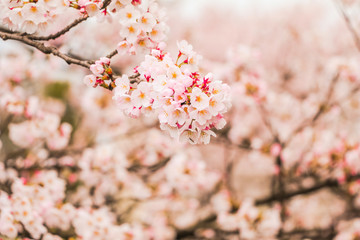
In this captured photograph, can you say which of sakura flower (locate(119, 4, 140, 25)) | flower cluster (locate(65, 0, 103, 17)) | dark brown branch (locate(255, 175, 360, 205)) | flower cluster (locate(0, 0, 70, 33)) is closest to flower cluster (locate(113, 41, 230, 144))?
sakura flower (locate(119, 4, 140, 25))

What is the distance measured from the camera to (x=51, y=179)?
315 cm

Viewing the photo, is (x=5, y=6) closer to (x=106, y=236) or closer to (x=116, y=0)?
(x=116, y=0)

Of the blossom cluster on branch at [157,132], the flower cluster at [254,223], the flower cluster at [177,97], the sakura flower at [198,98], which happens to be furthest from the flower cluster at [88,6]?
the flower cluster at [254,223]

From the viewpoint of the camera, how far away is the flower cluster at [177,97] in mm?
1393

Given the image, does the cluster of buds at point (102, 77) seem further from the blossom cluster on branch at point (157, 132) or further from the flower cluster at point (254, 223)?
the flower cluster at point (254, 223)

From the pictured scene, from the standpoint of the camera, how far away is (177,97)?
54.9 inches

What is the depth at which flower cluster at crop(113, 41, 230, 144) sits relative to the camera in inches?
54.8

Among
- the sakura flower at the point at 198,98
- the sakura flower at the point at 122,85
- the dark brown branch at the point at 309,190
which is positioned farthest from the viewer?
the dark brown branch at the point at 309,190

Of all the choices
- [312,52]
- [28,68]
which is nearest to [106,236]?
[28,68]

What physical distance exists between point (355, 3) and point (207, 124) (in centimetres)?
551

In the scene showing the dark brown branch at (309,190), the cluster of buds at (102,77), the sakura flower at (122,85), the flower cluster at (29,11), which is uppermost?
the dark brown branch at (309,190)

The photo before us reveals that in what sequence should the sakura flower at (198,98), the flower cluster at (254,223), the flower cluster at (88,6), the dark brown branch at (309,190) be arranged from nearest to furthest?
the sakura flower at (198,98), the flower cluster at (88,6), the flower cluster at (254,223), the dark brown branch at (309,190)

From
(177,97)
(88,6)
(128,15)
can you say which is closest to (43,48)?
(88,6)

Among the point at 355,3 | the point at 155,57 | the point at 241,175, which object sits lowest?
the point at 155,57
